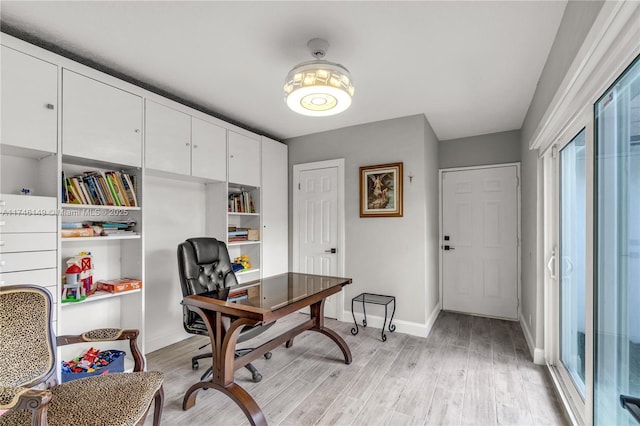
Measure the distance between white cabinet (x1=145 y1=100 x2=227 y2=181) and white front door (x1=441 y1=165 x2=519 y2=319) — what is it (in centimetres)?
311

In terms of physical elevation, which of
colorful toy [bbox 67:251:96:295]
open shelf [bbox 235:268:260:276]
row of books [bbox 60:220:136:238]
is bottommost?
open shelf [bbox 235:268:260:276]

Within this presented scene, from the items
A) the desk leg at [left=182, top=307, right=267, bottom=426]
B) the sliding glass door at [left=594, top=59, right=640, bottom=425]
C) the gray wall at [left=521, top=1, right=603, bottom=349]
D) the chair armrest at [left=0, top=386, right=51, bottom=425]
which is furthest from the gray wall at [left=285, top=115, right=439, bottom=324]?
the chair armrest at [left=0, top=386, right=51, bottom=425]

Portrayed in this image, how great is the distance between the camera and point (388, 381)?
2.41 m

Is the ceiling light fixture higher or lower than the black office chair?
higher

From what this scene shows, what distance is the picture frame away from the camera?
11.7 feet

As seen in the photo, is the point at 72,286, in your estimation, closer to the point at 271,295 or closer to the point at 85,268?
the point at 85,268

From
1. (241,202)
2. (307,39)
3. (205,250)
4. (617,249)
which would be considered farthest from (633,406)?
(241,202)

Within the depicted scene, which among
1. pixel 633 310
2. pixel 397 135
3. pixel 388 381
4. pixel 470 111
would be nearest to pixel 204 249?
pixel 388 381

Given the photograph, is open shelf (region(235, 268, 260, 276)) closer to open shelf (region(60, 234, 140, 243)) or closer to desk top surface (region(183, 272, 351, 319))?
desk top surface (region(183, 272, 351, 319))

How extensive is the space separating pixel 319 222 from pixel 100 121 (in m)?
2.58

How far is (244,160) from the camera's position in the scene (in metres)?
3.68

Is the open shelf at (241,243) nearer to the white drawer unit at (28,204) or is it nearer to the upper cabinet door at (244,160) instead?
the upper cabinet door at (244,160)

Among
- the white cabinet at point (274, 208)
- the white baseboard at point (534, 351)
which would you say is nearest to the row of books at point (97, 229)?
the white cabinet at point (274, 208)

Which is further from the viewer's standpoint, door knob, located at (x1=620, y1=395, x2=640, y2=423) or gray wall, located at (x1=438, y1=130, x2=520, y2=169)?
gray wall, located at (x1=438, y1=130, x2=520, y2=169)
